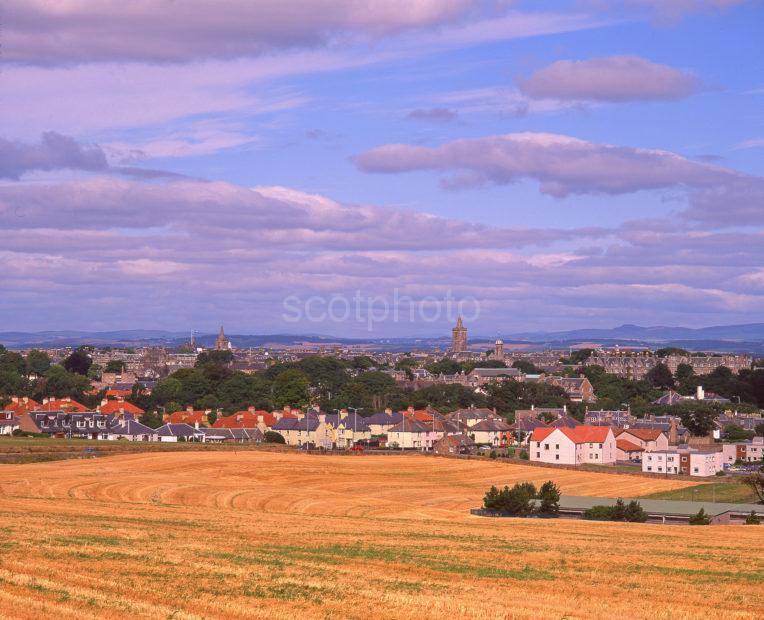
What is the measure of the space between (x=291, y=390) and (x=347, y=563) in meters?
123

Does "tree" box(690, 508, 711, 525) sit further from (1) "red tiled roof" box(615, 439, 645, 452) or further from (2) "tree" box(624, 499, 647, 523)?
(1) "red tiled roof" box(615, 439, 645, 452)

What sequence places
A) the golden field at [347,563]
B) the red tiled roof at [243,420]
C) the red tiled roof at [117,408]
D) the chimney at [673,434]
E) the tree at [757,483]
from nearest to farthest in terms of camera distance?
the golden field at [347,563] → the tree at [757,483] → the chimney at [673,434] → the red tiled roof at [243,420] → the red tiled roof at [117,408]

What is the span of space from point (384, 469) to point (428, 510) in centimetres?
2883

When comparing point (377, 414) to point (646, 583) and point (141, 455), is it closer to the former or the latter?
point (141, 455)

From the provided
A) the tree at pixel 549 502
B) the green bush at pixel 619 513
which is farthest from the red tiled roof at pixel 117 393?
the green bush at pixel 619 513

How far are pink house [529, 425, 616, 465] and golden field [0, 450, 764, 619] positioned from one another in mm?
49483

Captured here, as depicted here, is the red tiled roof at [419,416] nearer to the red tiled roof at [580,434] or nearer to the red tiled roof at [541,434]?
the red tiled roof at [541,434]

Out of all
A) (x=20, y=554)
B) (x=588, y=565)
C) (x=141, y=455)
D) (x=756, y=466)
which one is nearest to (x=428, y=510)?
(x=588, y=565)

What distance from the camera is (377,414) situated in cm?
13025

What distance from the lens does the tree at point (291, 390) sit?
481 ft

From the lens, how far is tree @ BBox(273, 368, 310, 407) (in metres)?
147

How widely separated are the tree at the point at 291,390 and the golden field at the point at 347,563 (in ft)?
298

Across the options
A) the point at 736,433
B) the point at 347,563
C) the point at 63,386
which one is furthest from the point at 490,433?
the point at 347,563

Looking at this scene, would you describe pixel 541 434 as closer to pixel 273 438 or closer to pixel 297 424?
pixel 273 438
